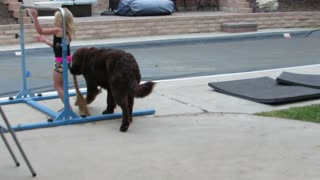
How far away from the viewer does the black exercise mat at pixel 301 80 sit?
8.12 m

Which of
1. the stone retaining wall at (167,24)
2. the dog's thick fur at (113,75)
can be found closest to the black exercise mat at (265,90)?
the dog's thick fur at (113,75)

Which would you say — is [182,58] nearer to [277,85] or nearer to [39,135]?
[277,85]

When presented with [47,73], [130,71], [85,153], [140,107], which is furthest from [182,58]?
[85,153]

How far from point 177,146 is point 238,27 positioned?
1102cm

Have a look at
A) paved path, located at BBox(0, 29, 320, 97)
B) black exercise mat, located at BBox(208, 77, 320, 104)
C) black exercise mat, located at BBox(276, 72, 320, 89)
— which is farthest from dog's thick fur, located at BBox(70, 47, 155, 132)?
black exercise mat, located at BBox(276, 72, 320, 89)

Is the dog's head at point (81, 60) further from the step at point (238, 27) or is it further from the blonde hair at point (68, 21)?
the step at point (238, 27)

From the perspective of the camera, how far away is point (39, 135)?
19.3 ft

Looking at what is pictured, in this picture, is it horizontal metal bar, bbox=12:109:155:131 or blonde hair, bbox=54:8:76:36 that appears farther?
blonde hair, bbox=54:8:76:36

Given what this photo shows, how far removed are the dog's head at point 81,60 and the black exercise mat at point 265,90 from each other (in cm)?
231

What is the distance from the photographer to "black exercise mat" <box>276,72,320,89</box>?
8.12 metres

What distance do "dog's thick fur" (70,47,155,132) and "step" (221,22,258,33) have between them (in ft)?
32.0

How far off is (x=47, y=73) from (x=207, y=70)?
2832 mm

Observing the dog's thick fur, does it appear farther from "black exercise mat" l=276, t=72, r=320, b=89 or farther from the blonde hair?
"black exercise mat" l=276, t=72, r=320, b=89

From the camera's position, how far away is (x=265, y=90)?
7.98 m
